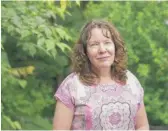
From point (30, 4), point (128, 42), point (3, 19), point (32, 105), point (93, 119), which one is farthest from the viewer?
point (32, 105)

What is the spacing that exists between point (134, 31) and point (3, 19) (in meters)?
1.75

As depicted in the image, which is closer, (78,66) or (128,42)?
(78,66)

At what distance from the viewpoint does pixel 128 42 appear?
14.2 ft

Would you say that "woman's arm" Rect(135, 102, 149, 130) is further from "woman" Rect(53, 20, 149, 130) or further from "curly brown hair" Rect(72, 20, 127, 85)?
"curly brown hair" Rect(72, 20, 127, 85)

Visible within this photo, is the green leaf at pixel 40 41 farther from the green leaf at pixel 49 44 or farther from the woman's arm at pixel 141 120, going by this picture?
the woman's arm at pixel 141 120

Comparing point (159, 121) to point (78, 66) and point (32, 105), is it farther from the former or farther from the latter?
point (78, 66)

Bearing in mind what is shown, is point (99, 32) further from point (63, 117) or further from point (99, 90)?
point (63, 117)

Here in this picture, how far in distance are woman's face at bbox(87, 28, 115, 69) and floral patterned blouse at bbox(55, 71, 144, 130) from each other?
0.09m

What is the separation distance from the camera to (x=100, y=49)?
5.87ft

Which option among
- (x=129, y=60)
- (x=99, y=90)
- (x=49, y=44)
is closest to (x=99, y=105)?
(x=99, y=90)

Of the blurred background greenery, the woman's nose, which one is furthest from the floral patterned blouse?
the blurred background greenery

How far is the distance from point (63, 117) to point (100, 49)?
0.99 ft

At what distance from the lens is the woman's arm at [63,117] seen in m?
1.75

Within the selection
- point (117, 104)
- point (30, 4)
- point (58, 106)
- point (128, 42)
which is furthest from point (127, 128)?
point (128, 42)
